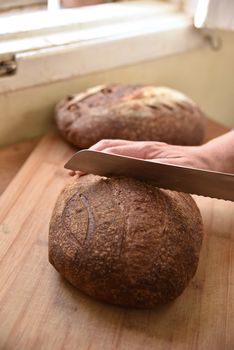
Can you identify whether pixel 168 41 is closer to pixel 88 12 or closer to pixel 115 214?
pixel 88 12

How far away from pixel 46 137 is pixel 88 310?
2.07 feet

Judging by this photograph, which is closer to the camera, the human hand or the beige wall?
the human hand

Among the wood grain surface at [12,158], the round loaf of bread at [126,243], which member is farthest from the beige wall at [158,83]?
the round loaf of bread at [126,243]

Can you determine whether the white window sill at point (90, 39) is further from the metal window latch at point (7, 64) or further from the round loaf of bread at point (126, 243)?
the round loaf of bread at point (126, 243)

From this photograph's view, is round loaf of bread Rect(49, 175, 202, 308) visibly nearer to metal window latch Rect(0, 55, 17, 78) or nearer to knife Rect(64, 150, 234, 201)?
knife Rect(64, 150, 234, 201)

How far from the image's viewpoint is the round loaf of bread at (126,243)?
84 cm

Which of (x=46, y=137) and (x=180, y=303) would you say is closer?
(x=180, y=303)

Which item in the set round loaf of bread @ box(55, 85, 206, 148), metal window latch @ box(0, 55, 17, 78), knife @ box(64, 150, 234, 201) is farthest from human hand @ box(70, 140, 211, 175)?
metal window latch @ box(0, 55, 17, 78)

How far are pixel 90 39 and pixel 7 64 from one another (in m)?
0.27

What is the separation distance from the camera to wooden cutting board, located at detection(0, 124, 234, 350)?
2.63 ft

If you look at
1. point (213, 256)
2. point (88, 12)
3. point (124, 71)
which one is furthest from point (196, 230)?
point (88, 12)

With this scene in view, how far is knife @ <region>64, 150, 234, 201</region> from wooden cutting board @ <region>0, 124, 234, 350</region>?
0.16 meters

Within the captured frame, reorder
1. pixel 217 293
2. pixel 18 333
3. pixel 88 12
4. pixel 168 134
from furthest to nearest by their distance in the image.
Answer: pixel 88 12 < pixel 168 134 < pixel 217 293 < pixel 18 333

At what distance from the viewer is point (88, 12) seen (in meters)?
1.46
